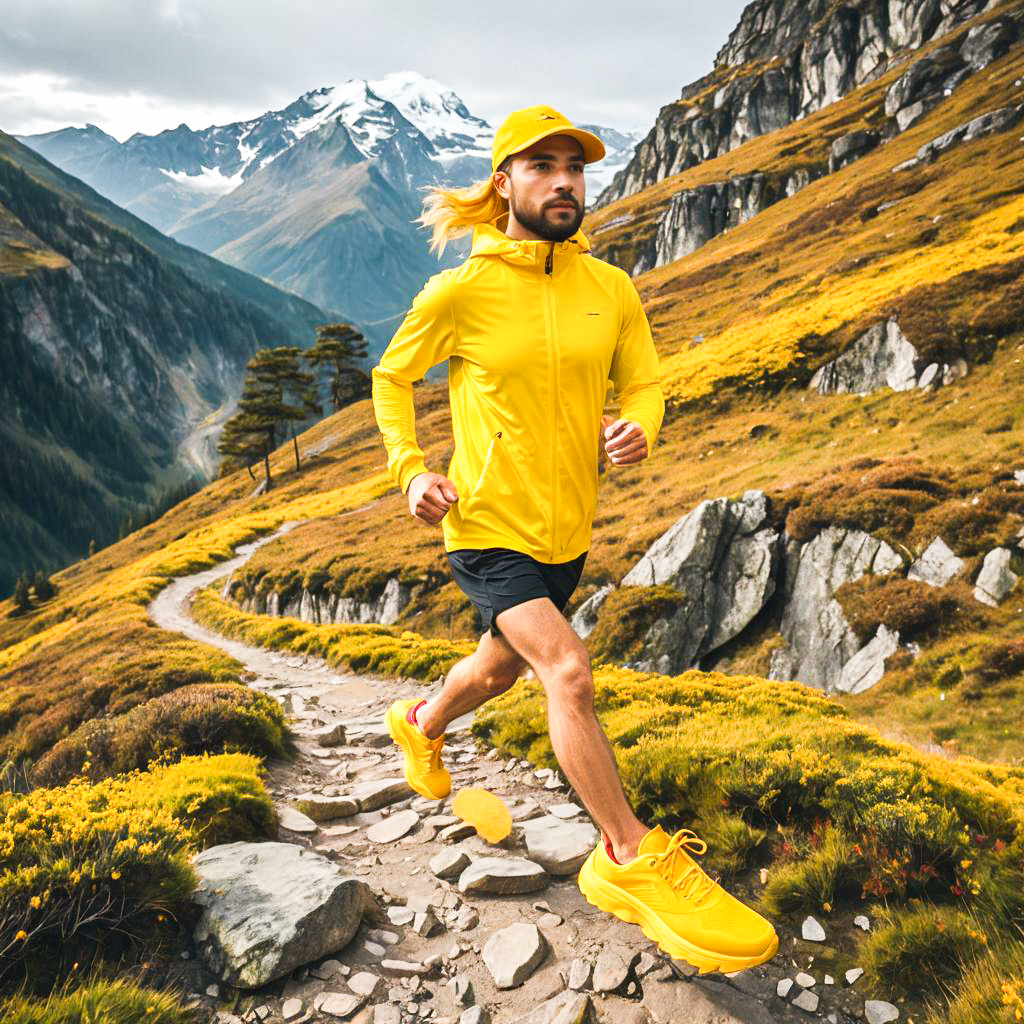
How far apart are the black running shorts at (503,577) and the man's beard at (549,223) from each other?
1768 mm

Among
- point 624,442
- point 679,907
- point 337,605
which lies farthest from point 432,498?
point 337,605

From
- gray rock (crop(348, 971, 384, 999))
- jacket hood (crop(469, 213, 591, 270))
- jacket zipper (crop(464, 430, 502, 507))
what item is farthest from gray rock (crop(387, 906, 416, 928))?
jacket hood (crop(469, 213, 591, 270))

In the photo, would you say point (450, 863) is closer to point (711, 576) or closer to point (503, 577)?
point (503, 577)

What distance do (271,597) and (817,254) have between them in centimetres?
5042

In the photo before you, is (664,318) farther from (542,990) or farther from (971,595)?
(542,990)

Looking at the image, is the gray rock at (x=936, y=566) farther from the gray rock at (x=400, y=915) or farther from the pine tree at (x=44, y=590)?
the pine tree at (x=44, y=590)

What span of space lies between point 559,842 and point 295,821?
2254mm

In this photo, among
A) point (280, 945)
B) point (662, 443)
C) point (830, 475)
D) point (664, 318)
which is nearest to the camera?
point (280, 945)

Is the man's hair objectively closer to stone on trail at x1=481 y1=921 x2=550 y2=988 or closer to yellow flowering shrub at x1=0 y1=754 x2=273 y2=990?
yellow flowering shrub at x1=0 y1=754 x2=273 y2=990

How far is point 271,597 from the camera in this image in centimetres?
2947

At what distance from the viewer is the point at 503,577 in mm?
3650

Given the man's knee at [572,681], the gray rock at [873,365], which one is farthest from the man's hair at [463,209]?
the gray rock at [873,365]

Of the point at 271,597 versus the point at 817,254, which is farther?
the point at 817,254

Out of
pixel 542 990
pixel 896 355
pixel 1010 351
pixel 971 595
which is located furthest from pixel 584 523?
pixel 896 355
